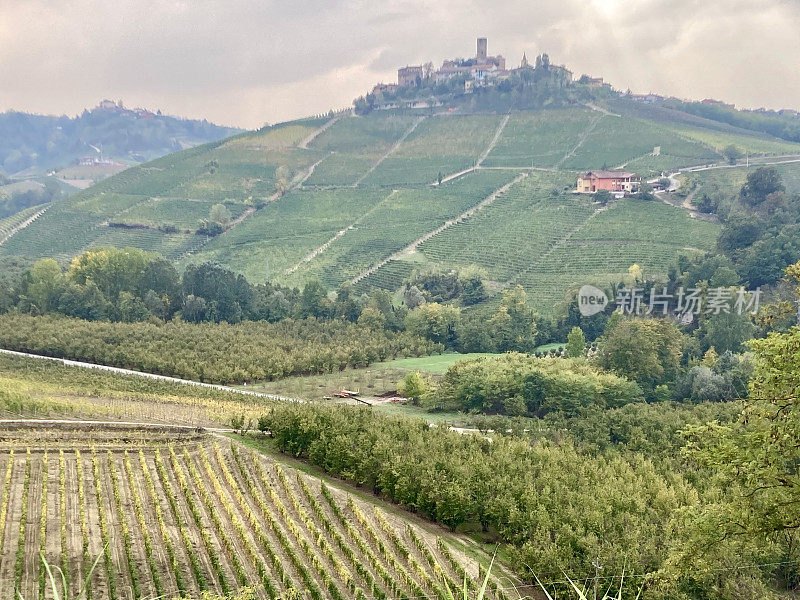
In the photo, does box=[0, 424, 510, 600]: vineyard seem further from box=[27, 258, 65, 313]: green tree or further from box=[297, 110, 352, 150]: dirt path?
box=[297, 110, 352, 150]: dirt path

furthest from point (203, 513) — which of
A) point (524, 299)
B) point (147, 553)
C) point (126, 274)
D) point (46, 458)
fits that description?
point (126, 274)

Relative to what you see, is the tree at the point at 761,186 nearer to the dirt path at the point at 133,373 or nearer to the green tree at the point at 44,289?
the dirt path at the point at 133,373

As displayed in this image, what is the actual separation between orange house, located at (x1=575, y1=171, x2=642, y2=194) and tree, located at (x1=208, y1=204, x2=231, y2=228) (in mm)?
33429

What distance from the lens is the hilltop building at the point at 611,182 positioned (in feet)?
228

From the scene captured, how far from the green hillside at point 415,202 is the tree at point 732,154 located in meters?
A: 1.37

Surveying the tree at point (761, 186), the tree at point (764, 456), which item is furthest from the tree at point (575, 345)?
the tree at point (764, 456)

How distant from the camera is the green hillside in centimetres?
6256

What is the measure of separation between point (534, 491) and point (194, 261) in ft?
183

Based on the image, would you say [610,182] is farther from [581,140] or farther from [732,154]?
[581,140]

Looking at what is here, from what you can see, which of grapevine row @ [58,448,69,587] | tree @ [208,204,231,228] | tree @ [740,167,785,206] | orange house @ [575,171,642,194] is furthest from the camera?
tree @ [208,204,231,228]

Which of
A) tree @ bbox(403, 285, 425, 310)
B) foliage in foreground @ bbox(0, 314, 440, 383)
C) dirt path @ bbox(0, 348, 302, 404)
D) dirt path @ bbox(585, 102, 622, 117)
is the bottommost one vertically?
dirt path @ bbox(0, 348, 302, 404)

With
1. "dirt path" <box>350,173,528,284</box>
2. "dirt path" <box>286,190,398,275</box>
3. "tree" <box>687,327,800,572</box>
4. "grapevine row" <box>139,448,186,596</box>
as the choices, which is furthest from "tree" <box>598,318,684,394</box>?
"dirt path" <box>286,190,398,275</box>

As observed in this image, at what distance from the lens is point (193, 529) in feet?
A: 62.6

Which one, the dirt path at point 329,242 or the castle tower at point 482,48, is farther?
the castle tower at point 482,48
